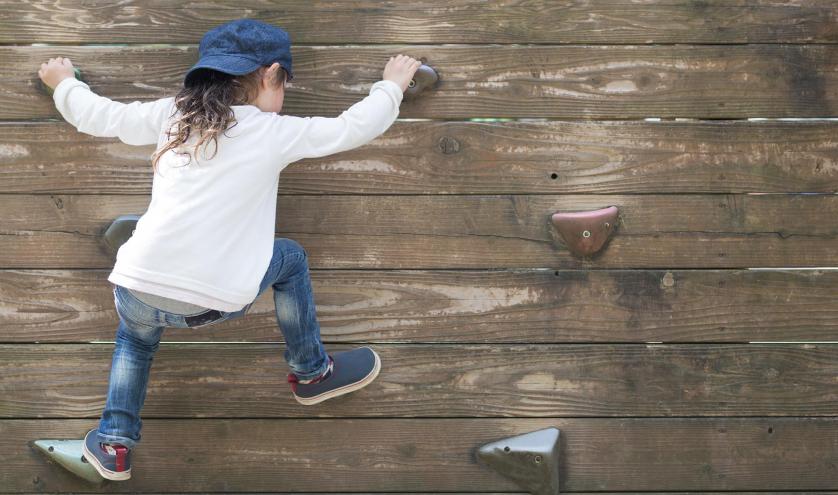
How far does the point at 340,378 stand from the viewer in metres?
2.09

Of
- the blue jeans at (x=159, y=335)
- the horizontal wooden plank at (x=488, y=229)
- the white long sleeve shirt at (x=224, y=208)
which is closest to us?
the white long sleeve shirt at (x=224, y=208)

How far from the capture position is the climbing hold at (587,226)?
2.11 metres

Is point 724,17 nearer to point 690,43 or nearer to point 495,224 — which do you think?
point 690,43

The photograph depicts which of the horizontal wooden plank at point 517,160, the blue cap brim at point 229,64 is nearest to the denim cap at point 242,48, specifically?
the blue cap brim at point 229,64

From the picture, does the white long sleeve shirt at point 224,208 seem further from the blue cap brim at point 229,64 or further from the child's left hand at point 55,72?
the child's left hand at point 55,72

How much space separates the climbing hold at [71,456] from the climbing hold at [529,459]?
0.97 meters

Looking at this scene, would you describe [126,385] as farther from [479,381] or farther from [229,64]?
[479,381]

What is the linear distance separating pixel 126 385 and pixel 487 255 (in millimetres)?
902

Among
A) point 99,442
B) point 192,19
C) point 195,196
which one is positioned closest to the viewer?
point 195,196

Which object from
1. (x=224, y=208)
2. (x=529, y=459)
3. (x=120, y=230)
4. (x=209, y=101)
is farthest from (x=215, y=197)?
(x=529, y=459)

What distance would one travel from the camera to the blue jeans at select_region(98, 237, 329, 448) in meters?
1.90

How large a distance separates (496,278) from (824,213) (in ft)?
2.72

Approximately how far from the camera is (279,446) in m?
2.21

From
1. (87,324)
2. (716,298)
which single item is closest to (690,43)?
(716,298)
